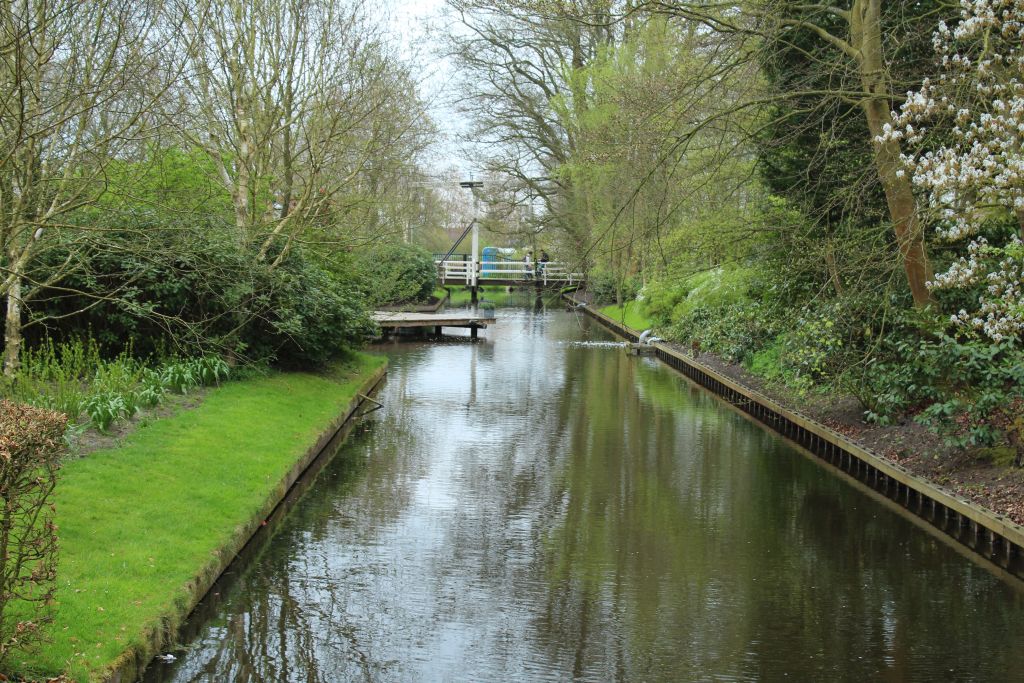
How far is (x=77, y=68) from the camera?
9.52m

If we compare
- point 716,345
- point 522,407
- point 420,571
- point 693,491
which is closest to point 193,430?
point 420,571

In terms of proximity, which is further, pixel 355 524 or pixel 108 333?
pixel 108 333

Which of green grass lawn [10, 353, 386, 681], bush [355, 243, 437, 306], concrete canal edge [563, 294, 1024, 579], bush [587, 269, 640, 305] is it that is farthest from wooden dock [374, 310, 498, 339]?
green grass lawn [10, 353, 386, 681]

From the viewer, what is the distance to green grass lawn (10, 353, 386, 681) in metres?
6.66

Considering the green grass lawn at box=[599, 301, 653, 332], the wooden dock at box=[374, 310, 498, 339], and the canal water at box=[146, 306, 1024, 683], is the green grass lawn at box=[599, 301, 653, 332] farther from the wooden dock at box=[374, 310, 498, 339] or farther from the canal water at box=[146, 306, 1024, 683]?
the canal water at box=[146, 306, 1024, 683]

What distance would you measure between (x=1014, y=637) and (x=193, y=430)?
30.7ft

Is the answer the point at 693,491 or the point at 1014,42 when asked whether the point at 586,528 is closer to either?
the point at 693,491

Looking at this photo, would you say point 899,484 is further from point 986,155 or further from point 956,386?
point 986,155

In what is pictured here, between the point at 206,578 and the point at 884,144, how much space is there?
9.39m

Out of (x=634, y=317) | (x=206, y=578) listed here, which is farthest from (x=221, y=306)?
(x=634, y=317)

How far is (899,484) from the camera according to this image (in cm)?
1273

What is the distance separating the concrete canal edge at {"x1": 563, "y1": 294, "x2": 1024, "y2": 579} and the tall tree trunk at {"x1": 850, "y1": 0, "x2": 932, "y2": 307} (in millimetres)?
2412

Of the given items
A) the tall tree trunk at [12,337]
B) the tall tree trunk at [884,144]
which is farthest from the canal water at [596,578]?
the tall tree trunk at [12,337]

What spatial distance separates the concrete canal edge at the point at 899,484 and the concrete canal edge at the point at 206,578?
7.41 m
